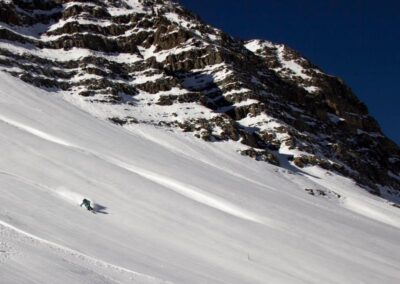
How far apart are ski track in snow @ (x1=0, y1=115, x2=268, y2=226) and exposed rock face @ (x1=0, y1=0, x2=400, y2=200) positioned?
19305 millimetres

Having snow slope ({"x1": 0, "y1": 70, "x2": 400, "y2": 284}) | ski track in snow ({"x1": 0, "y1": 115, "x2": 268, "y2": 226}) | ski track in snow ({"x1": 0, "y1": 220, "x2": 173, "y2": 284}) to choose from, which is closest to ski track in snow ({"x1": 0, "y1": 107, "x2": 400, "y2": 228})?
ski track in snow ({"x1": 0, "y1": 115, "x2": 268, "y2": 226})

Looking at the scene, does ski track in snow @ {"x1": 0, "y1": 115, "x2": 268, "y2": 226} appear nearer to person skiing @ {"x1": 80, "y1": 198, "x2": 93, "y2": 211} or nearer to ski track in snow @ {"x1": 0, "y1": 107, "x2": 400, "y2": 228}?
ski track in snow @ {"x1": 0, "y1": 107, "x2": 400, "y2": 228}

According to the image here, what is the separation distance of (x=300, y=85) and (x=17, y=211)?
99.5 meters

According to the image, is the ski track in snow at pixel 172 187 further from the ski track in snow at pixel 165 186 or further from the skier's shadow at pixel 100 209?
the skier's shadow at pixel 100 209

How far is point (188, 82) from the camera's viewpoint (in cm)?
9631

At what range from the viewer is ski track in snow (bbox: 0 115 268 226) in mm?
39469

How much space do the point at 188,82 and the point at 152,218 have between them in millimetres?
64846

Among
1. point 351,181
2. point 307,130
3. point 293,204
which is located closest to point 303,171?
point 351,181

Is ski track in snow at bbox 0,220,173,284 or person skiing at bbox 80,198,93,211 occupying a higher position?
person skiing at bbox 80,198,93,211

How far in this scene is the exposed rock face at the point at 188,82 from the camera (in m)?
77.4

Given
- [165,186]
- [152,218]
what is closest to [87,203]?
[152,218]

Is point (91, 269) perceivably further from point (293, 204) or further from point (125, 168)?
point (293, 204)

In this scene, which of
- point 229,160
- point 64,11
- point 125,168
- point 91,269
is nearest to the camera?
point 91,269

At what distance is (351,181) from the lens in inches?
2958
